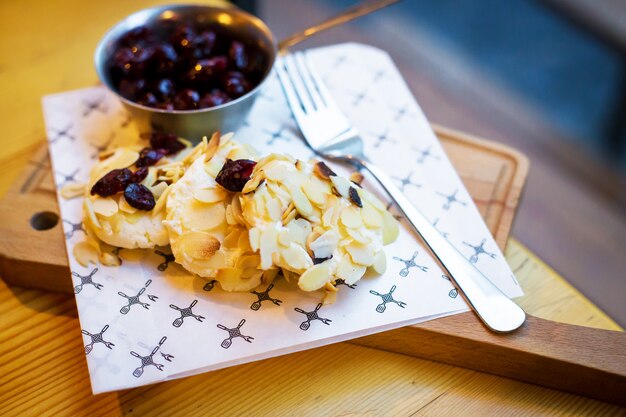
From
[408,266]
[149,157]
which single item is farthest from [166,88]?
[408,266]

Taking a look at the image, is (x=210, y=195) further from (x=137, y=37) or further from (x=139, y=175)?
A: (x=137, y=37)

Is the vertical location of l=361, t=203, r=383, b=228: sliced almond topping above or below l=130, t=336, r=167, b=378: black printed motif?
above

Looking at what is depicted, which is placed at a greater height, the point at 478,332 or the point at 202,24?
the point at 202,24

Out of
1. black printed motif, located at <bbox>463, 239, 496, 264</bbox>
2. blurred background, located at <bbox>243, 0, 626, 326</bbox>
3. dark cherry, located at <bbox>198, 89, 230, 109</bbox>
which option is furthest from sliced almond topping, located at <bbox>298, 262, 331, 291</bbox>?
blurred background, located at <bbox>243, 0, 626, 326</bbox>

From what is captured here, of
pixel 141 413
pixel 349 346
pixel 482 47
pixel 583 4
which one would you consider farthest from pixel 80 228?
pixel 482 47

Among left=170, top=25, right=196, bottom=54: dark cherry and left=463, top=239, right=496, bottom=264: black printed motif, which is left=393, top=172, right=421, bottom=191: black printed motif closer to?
left=463, top=239, right=496, bottom=264: black printed motif

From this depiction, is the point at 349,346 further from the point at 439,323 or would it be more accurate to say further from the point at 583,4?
the point at 583,4

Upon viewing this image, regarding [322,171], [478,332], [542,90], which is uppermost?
[322,171]

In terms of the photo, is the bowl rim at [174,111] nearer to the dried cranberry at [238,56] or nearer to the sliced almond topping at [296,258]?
the dried cranberry at [238,56]
